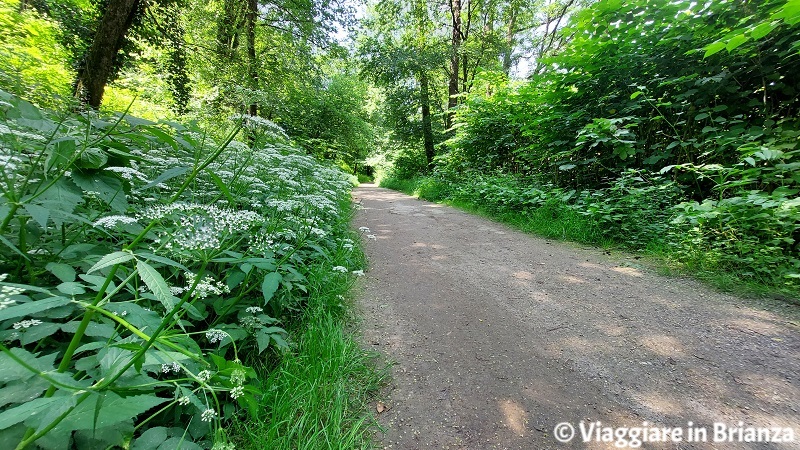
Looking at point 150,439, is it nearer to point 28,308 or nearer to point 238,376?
point 238,376

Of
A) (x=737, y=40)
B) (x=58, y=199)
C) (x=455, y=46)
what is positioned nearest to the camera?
(x=58, y=199)

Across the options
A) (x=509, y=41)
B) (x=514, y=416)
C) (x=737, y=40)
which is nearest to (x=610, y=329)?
(x=514, y=416)

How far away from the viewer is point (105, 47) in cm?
433

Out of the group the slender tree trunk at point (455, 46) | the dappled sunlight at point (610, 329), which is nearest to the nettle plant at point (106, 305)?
the dappled sunlight at point (610, 329)

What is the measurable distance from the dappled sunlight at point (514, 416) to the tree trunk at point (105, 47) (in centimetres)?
630

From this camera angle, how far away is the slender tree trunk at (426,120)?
46.4 feet

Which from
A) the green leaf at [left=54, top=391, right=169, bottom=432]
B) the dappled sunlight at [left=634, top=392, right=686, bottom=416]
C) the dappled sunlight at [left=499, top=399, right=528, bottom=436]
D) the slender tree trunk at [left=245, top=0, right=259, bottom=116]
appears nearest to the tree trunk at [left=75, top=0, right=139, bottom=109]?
the slender tree trunk at [left=245, top=0, right=259, bottom=116]

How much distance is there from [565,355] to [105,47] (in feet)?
22.7

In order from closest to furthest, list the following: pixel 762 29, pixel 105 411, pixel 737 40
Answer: pixel 105 411
pixel 762 29
pixel 737 40

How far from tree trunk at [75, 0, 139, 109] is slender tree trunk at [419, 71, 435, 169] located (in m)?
→ 11.1

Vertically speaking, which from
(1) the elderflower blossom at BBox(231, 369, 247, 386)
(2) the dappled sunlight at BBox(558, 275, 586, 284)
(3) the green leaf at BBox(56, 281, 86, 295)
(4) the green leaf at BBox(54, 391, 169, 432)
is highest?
(3) the green leaf at BBox(56, 281, 86, 295)

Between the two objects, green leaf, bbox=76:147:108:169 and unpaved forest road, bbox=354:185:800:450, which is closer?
green leaf, bbox=76:147:108:169

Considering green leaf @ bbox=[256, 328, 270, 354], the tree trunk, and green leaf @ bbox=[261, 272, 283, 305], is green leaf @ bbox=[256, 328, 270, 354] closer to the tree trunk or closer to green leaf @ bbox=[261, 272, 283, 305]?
green leaf @ bbox=[261, 272, 283, 305]

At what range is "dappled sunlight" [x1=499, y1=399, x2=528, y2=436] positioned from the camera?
60.6 inches
